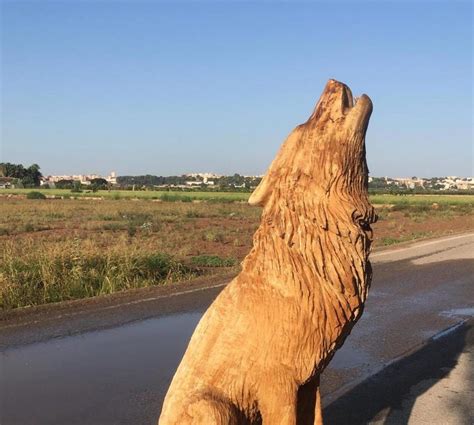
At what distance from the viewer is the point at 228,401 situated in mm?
2641

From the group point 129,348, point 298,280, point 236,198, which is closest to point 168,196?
point 236,198

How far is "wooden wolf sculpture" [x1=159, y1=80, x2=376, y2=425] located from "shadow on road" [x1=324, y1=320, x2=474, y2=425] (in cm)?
282

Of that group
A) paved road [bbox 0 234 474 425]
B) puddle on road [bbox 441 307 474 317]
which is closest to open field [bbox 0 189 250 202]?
puddle on road [bbox 441 307 474 317]

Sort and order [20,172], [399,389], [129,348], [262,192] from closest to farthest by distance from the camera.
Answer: [262,192] < [399,389] < [129,348] < [20,172]

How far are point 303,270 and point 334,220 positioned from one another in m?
0.28

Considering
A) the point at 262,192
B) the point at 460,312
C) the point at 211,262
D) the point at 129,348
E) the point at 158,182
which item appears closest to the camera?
the point at 262,192

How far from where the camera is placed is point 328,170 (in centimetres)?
261

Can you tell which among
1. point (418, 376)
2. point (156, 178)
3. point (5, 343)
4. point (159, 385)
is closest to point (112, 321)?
point (5, 343)

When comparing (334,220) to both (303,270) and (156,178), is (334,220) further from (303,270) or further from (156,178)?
(156,178)

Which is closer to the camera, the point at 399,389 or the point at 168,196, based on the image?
the point at 399,389

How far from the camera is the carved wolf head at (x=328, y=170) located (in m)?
2.62

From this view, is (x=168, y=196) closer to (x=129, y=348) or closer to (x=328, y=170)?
(x=129, y=348)

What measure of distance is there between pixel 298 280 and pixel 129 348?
5.29m

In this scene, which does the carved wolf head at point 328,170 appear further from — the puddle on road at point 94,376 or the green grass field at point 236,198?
the green grass field at point 236,198
